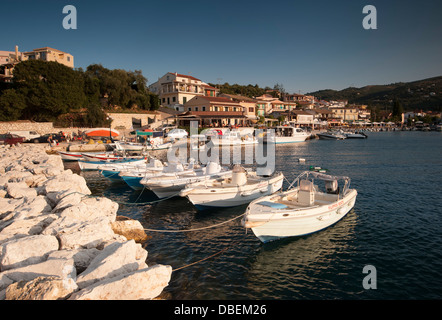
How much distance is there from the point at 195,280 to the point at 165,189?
9.57 metres

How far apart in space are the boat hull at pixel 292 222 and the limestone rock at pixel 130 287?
4462mm

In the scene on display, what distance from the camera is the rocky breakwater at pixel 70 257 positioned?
598 cm

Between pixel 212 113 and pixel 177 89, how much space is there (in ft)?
59.8

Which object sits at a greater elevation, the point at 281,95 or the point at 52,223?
the point at 281,95

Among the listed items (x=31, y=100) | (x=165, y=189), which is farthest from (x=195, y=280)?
(x=31, y=100)

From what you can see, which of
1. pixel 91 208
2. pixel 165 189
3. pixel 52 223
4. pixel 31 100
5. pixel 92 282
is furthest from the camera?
pixel 31 100

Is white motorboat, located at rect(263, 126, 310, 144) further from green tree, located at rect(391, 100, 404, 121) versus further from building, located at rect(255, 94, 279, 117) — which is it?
green tree, located at rect(391, 100, 404, 121)

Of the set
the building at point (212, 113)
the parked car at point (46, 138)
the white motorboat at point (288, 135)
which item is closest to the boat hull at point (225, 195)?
the parked car at point (46, 138)

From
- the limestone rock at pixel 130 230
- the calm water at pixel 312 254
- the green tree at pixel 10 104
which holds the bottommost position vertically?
the calm water at pixel 312 254

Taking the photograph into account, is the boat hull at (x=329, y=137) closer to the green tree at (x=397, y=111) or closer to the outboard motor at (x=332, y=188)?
the outboard motor at (x=332, y=188)

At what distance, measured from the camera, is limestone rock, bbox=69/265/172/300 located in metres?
5.91

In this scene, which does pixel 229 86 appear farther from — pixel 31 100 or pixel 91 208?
pixel 91 208

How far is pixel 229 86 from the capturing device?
113 m

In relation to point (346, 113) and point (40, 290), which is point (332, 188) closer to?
point (40, 290)
